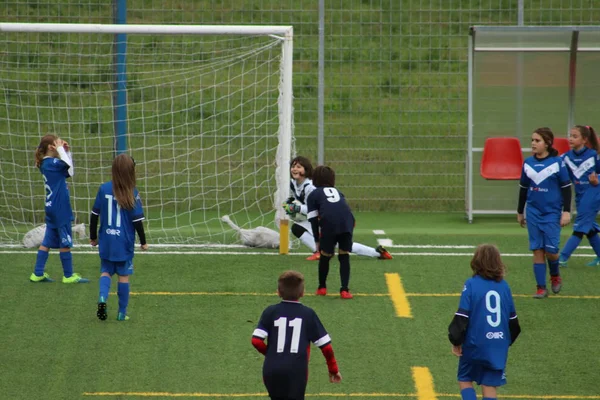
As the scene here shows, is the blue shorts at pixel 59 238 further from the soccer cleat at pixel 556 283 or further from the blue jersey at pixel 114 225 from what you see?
the soccer cleat at pixel 556 283

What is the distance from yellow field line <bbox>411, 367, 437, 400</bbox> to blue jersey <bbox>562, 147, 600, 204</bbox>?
4127mm

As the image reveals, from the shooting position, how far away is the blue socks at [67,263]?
10.7 metres

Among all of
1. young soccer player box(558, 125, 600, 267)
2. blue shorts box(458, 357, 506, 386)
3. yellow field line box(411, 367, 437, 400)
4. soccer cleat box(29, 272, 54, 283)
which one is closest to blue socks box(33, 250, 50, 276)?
soccer cleat box(29, 272, 54, 283)

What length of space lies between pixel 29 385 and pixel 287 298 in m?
2.59

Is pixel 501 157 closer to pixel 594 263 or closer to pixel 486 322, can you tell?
pixel 594 263

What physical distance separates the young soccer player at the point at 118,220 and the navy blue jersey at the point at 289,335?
10.9ft

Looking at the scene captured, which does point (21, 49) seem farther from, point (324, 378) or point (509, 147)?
point (324, 378)

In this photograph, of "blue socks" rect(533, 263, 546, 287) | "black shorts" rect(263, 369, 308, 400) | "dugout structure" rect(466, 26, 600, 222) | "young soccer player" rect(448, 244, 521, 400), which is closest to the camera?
"black shorts" rect(263, 369, 308, 400)

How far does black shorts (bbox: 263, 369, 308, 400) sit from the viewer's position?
19.6ft

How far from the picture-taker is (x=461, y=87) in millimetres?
16359

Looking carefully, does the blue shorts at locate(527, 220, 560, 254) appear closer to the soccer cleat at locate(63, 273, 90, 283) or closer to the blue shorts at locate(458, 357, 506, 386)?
the blue shorts at locate(458, 357, 506, 386)

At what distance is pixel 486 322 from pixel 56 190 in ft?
18.7

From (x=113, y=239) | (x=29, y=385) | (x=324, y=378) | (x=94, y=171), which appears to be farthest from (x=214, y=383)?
(x=94, y=171)

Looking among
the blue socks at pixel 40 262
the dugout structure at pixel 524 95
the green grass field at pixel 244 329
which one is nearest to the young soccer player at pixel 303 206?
the green grass field at pixel 244 329
